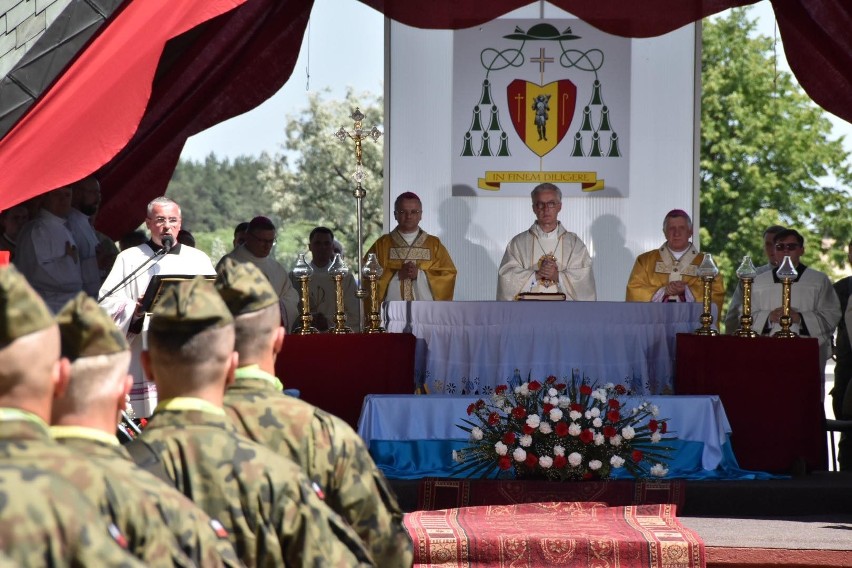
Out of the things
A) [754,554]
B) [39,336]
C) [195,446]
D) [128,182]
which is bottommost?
[754,554]

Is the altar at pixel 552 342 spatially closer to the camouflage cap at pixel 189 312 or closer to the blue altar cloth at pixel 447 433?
the blue altar cloth at pixel 447 433

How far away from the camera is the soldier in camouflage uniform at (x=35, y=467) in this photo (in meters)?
2.16

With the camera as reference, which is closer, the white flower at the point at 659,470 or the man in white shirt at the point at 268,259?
the white flower at the point at 659,470

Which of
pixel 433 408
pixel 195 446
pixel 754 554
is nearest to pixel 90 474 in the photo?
pixel 195 446

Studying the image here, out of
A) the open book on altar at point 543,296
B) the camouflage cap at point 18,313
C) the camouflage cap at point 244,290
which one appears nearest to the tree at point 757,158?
the open book on altar at point 543,296

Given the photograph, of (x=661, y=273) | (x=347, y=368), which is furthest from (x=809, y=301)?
(x=347, y=368)

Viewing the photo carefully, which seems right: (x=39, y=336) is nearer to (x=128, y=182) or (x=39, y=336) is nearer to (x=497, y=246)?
(x=128, y=182)

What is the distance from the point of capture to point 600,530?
21.1ft

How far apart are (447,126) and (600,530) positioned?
5381 mm

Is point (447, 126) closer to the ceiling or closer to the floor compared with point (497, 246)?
closer to the ceiling

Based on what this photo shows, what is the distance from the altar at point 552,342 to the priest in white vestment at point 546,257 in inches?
40.6

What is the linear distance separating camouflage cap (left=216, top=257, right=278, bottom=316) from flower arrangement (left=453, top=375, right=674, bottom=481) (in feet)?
12.5

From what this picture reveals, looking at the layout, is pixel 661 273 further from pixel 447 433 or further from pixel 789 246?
pixel 447 433

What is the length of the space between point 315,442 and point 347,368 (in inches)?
195
